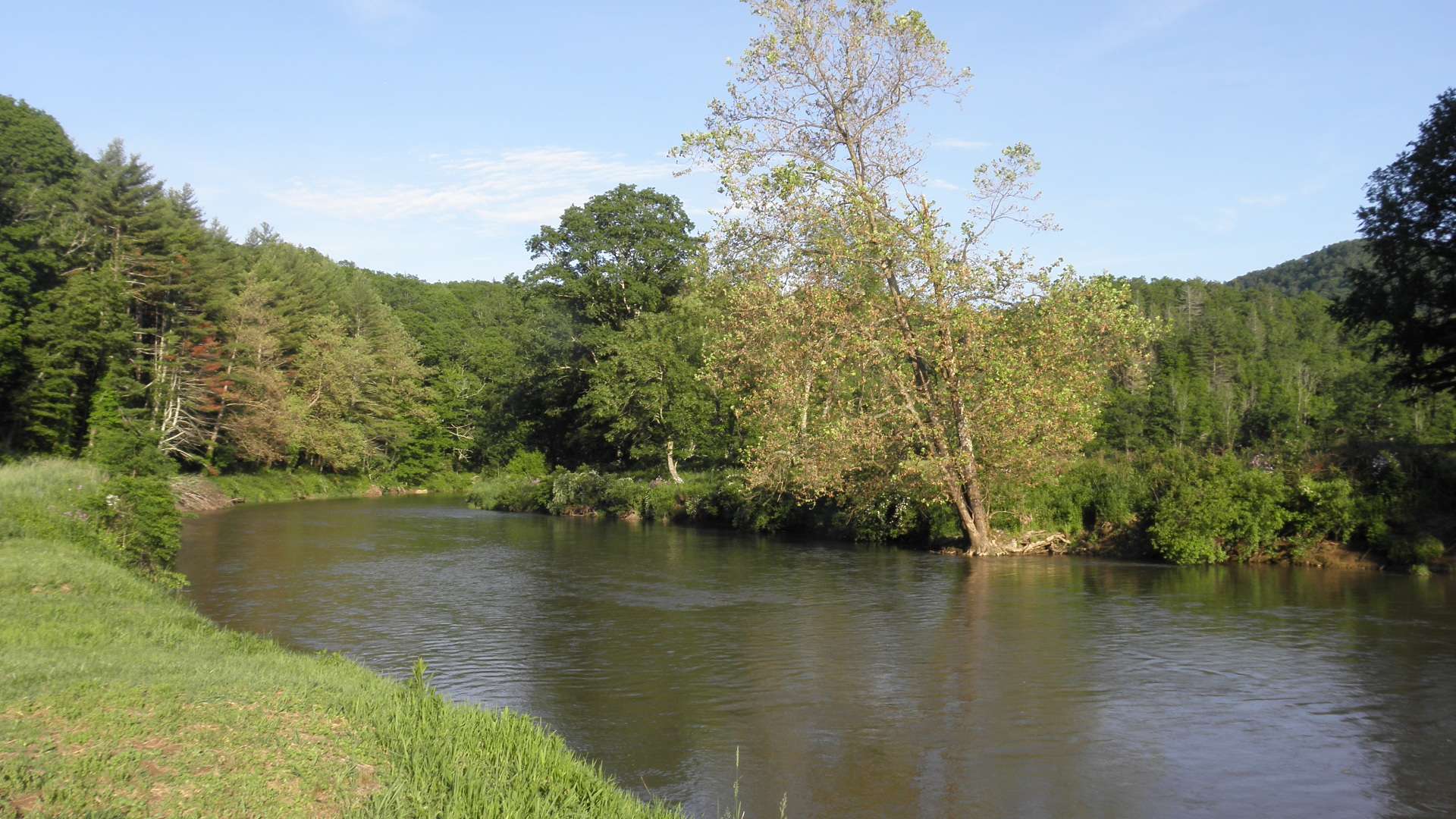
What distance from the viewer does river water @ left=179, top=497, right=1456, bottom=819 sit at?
9.40 metres

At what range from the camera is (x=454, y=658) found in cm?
1472

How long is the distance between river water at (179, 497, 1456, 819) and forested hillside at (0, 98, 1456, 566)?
7.73 ft

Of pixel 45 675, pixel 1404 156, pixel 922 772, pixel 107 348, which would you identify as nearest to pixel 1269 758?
pixel 922 772

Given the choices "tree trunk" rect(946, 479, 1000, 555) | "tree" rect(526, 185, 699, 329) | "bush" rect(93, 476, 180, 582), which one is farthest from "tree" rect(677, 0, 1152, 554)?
"tree" rect(526, 185, 699, 329)

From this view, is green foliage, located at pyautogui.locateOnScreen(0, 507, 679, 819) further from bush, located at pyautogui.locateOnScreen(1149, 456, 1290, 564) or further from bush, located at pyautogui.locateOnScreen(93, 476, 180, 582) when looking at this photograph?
bush, located at pyautogui.locateOnScreen(1149, 456, 1290, 564)

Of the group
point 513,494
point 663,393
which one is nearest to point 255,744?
point 663,393

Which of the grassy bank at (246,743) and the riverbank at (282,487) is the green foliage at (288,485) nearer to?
the riverbank at (282,487)

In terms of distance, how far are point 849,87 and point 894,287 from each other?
488 cm

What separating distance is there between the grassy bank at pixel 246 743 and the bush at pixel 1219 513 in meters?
18.9

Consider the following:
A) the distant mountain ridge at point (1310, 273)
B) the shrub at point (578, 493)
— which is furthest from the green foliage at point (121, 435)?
the distant mountain ridge at point (1310, 273)

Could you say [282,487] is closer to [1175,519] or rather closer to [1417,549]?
[1175,519]

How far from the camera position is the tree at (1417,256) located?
82.5 ft

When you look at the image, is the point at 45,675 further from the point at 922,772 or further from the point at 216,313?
the point at 216,313

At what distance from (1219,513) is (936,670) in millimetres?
12392
